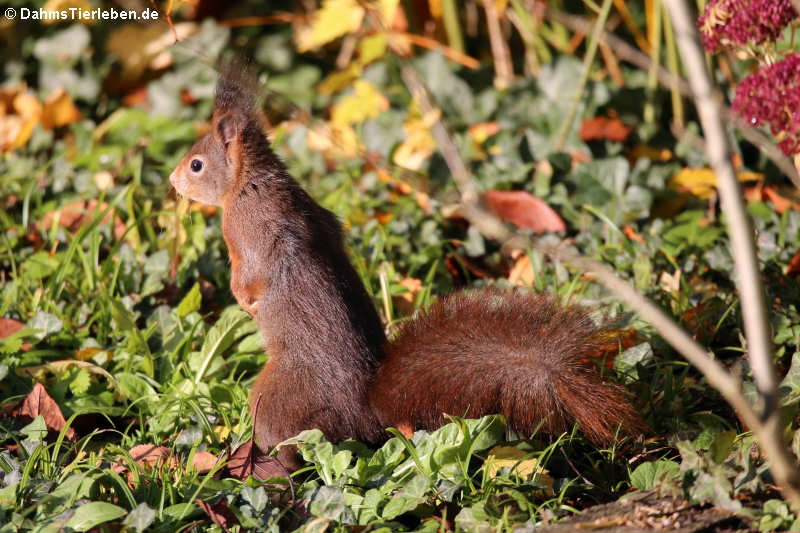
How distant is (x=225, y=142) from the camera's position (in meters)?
2.41

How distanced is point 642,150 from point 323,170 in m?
1.28

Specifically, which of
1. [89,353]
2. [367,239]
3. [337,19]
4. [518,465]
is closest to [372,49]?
[337,19]

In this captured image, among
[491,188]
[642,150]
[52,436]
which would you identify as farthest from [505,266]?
[52,436]

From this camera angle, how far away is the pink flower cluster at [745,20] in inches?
78.5

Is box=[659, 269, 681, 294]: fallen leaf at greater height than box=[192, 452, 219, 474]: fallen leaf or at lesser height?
greater

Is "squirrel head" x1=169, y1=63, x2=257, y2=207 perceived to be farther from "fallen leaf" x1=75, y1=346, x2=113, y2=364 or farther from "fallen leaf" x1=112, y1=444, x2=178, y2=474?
"fallen leaf" x1=112, y1=444, x2=178, y2=474

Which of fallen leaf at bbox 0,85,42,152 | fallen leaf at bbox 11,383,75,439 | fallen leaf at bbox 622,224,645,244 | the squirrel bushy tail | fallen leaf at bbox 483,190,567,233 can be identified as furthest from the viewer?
fallen leaf at bbox 0,85,42,152

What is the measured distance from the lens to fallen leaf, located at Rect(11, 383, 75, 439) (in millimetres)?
2332

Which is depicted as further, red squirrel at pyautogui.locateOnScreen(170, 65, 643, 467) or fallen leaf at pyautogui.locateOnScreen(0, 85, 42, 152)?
fallen leaf at pyautogui.locateOnScreen(0, 85, 42, 152)

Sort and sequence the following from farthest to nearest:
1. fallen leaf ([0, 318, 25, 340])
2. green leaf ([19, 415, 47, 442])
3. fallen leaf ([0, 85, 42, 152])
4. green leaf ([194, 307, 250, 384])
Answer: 1. fallen leaf ([0, 85, 42, 152])
2. fallen leaf ([0, 318, 25, 340])
3. green leaf ([194, 307, 250, 384])
4. green leaf ([19, 415, 47, 442])

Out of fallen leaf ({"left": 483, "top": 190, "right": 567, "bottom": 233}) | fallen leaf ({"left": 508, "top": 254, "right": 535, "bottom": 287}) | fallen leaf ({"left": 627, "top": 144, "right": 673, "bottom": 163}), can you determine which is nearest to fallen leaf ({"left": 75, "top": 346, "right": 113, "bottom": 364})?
fallen leaf ({"left": 508, "top": 254, "right": 535, "bottom": 287})

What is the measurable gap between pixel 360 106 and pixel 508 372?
2.40m

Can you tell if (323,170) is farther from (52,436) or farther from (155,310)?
(52,436)

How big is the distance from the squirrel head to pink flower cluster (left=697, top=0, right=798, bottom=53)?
3.70ft
